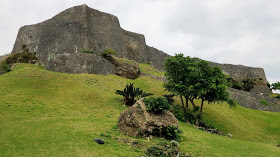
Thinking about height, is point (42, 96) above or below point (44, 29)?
below

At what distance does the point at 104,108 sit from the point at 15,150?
11.1m

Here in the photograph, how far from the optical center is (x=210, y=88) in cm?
2058

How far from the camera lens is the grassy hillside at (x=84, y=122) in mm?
9586

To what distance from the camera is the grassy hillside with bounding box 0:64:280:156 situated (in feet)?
31.4

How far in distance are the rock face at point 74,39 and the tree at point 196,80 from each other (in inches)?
478

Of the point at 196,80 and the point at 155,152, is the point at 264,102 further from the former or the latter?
the point at 155,152

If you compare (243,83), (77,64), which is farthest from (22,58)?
(243,83)

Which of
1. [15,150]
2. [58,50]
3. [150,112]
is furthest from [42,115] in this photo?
[58,50]

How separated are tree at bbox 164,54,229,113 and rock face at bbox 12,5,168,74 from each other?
12149mm

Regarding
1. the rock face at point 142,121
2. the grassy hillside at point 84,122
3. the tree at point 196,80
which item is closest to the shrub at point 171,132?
the rock face at point 142,121

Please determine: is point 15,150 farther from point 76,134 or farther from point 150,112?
point 150,112

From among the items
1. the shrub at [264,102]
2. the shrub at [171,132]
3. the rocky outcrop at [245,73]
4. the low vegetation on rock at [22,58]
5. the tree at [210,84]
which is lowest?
the shrub at [171,132]

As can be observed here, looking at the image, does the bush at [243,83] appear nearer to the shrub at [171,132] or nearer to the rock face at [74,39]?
the rock face at [74,39]

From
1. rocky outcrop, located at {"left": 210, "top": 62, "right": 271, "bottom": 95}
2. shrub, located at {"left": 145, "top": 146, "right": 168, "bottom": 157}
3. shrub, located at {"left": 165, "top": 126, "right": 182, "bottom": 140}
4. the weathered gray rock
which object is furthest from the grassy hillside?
rocky outcrop, located at {"left": 210, "top": 62, "right": 271, "bottom": 95}
